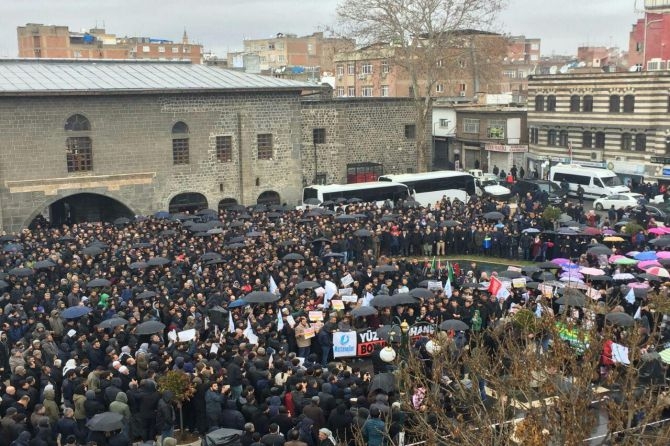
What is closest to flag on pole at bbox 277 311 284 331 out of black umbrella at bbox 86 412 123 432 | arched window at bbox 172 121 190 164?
black umbrella at bbox 86 412 123 432

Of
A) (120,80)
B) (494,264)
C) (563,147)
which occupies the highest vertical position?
(120,80)

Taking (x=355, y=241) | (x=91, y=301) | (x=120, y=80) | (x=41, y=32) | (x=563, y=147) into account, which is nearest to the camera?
(x=91, y=301)

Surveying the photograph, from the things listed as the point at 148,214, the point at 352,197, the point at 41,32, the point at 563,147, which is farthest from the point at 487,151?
the point at 41,32

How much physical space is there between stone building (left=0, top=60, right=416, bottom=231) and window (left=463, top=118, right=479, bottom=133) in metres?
14.5

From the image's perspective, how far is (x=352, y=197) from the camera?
3947 centimetres

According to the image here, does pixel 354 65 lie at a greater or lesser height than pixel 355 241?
greater

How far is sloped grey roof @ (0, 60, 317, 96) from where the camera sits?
36781mm

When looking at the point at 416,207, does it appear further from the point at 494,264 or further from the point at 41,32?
the point at 41,32

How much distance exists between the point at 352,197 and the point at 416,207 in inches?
161

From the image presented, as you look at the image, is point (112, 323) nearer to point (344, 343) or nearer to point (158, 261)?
point (344, 343)

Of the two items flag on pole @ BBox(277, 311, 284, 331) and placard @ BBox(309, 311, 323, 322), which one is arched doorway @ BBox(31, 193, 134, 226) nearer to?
placard @ BBox(309, 311, 323, 322)

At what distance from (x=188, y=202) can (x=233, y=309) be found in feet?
67.4

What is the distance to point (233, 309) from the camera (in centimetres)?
2114

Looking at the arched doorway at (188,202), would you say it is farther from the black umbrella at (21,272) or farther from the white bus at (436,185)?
the black umbrella at (21,272)
